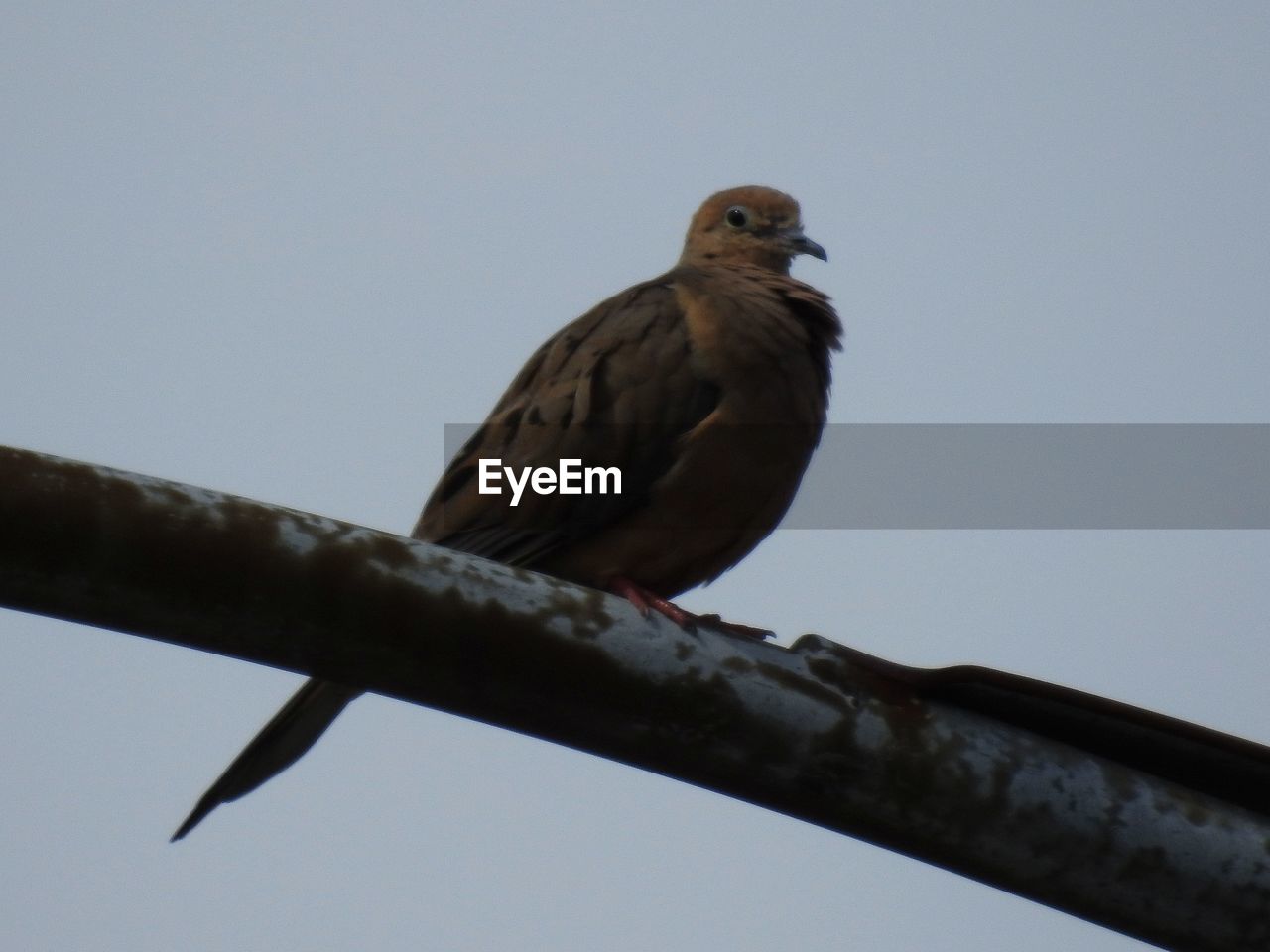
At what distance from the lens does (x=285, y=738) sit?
3.18 metres

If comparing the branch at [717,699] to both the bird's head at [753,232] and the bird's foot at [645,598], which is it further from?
the bird's head at [753,232]

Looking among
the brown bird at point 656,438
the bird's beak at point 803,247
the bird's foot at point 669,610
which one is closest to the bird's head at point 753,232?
the bird's beak at point 803,247

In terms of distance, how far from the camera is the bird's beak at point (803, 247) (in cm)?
498

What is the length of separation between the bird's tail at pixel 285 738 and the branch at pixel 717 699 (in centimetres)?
121

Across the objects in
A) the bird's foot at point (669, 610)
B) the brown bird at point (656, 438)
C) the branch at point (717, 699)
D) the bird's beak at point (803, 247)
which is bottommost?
the branch at point (717, 699)

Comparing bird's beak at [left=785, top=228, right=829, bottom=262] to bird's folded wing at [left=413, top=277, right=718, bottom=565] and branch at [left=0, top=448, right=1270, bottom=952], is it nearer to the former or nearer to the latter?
bird's folded wing at [left=413, top=277, right=718, bottom=565]

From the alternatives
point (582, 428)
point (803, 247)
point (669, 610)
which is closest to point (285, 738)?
point (669, 610)

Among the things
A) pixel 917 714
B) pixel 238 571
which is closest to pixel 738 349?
pixel 917 714

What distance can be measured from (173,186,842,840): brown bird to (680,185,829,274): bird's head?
69cm

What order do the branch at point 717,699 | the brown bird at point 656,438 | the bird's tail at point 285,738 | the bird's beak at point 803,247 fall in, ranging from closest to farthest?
the branch at point 717,699 < the bird's tail at point 285,738 < the brown bird at point 656,438 < the bird's beak at point 803,247

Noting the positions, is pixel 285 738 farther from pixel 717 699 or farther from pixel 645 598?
pixel 717 699

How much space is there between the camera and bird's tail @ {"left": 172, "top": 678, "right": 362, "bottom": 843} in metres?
3.00

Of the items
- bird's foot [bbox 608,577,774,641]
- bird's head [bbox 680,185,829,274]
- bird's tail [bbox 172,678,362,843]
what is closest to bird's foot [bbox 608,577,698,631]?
bird's foot [bbox 608,577,774,641]

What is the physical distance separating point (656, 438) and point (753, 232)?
4.40 feet
